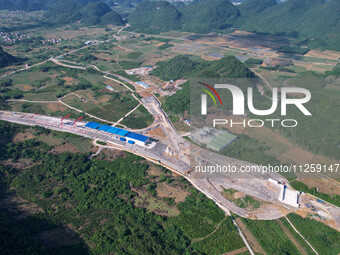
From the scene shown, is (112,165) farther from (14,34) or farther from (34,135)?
(14,34)

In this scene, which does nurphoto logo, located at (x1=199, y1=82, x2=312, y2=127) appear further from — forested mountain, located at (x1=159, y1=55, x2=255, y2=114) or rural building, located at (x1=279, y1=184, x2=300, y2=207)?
rural building, located at (x1=279, y1=184, x2=300, y2=207)

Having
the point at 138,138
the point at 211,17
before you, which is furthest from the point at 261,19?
the point at 138,138

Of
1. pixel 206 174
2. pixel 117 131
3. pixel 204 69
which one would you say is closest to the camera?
pixel 206 174

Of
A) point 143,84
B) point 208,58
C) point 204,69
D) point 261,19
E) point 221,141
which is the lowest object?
point 221,141

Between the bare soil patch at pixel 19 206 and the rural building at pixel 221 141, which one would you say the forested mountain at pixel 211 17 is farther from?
the bare soil patch at pixel 19 206

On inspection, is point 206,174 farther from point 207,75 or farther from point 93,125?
point 207,75

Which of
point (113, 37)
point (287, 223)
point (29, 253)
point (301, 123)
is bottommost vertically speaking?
point (287, 223)

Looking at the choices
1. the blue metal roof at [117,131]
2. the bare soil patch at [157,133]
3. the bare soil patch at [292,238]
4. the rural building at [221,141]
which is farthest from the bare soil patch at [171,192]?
the bare soil patch at [157,133]

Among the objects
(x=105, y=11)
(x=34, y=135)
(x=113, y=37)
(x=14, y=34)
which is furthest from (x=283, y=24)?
(x=14, y=34)
